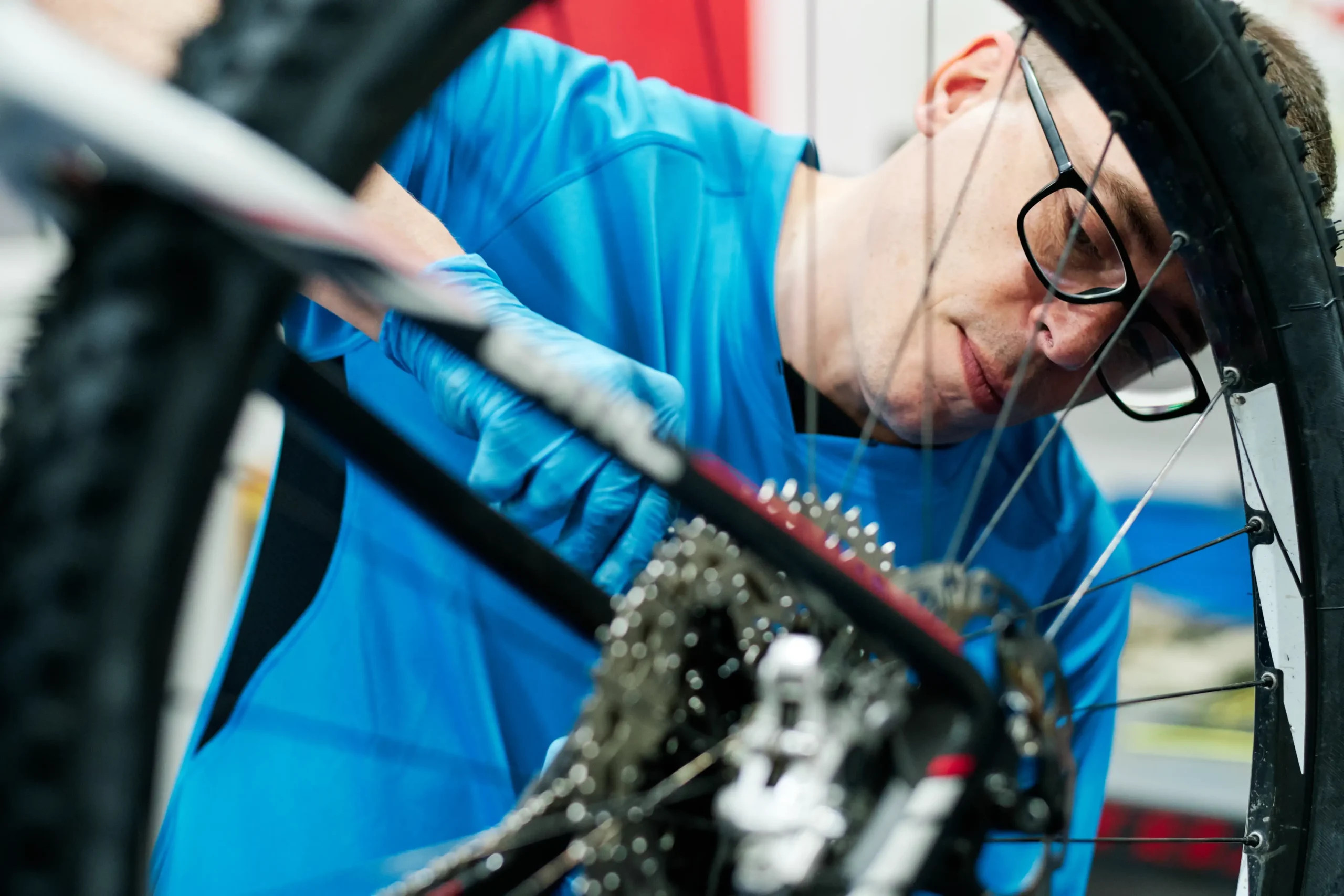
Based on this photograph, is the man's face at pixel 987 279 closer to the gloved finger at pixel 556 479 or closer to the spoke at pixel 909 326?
the spoke at pixel 909 326

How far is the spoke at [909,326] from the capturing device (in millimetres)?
634

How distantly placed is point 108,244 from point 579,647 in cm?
50

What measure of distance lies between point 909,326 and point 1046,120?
5.4 inches

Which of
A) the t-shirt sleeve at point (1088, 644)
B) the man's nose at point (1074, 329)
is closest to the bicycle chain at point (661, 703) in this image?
the man's nose at point (1074, 329)

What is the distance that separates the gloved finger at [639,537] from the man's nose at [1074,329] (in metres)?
0.25

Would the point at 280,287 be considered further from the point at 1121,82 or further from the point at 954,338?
the point at 954,338

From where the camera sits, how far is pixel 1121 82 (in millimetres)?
467

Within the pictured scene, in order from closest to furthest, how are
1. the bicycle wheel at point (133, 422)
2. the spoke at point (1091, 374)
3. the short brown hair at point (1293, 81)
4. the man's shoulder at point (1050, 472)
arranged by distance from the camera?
the bicycle wheel at point (133, 422)
the spoke at point (1091, 374)
the short brown hair at point (1293, 81)
the man's shoulder at point (1050, 472)

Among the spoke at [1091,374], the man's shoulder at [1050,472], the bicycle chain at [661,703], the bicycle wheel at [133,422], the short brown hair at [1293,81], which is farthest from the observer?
the man's shoulder at [1050,472]

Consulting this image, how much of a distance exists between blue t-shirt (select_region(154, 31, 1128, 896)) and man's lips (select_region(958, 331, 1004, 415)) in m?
0.15

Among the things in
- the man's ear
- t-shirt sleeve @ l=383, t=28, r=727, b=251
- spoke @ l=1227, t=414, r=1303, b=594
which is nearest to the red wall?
t-shirt sleeve @ l=383, t=28, r=727, b=251

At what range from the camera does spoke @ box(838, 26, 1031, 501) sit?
25.0 inches

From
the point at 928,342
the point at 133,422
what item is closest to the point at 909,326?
the point at 928,342

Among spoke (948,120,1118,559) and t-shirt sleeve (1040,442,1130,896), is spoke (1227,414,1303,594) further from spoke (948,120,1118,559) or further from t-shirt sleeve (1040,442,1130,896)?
t-shirt sleeve (1040,442,1130,896)
